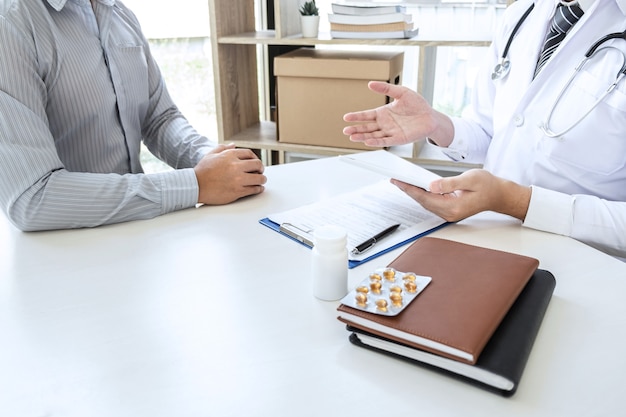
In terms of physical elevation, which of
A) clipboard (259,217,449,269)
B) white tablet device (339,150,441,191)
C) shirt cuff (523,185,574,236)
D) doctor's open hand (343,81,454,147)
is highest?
doctor's open hand (343,81,454,147)

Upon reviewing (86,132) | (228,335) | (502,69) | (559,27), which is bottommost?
(228,335)

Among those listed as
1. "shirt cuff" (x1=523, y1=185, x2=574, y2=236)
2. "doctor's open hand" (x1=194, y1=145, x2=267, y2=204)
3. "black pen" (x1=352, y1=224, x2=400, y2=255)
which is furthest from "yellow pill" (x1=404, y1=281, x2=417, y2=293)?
"doctor's open hand" (x1=194, y1=145, x2=267, y2=204)

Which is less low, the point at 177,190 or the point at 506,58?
the point at 506,58

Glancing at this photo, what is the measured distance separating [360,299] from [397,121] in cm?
76

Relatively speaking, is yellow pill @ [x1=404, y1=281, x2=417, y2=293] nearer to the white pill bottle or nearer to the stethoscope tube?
the white pill bottle

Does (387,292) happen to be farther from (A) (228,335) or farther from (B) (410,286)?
(A) (228,335)

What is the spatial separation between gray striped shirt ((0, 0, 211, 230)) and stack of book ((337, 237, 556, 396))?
2.04 feet

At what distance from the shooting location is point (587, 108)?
1.21 metres

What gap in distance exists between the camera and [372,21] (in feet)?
6.50

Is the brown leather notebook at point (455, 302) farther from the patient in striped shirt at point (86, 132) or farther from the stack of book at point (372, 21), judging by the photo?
the stack of book at point (372, 21)

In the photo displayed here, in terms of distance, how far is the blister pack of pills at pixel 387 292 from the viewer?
2.39ft

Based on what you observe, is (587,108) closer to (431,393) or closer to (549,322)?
(549,322)

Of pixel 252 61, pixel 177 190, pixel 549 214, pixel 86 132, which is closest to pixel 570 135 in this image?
pixel 549 214

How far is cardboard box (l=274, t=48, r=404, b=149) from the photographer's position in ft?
6.59
